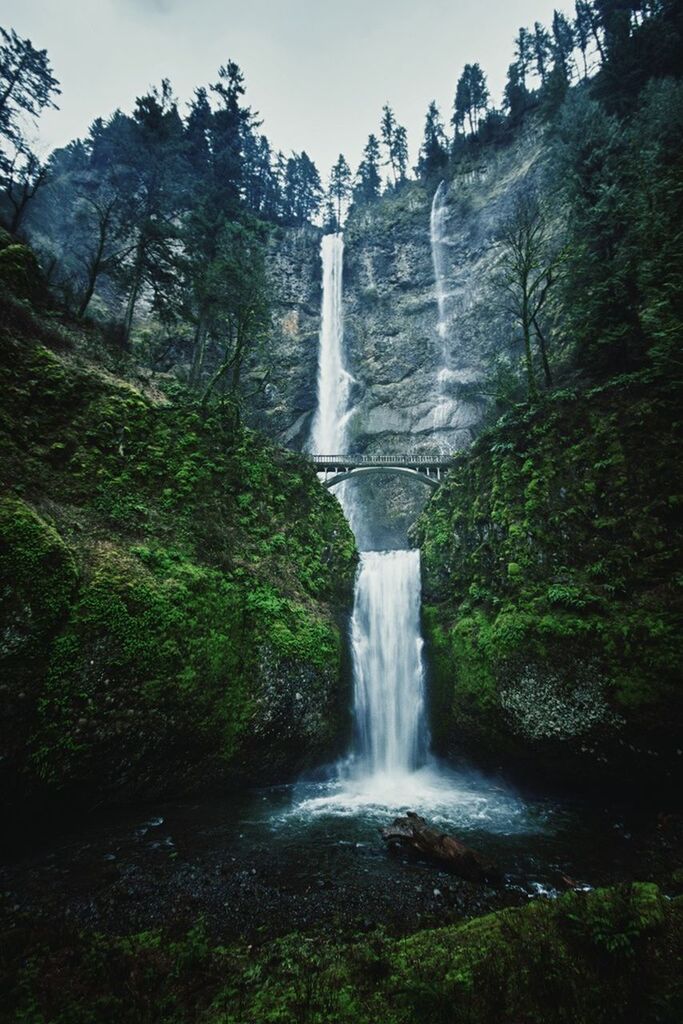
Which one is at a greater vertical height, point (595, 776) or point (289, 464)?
point (289, 464)

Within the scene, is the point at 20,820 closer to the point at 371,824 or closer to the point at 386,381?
the point at 371,824

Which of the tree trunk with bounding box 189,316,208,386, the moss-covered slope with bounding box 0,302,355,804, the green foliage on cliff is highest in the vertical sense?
the tree trunk with bounding box 189,316,208,386

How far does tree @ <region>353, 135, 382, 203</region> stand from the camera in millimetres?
56731

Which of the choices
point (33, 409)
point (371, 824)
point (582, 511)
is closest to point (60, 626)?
point (33, 409)

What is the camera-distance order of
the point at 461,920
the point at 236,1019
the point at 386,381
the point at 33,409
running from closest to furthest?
1. the point at 236,1019
2. the point at 461,920
3. the point at 33,409
4. the point at 386,381

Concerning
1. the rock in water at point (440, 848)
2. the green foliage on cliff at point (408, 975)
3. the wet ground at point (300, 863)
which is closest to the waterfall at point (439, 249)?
the wet ground at point (300, 863)

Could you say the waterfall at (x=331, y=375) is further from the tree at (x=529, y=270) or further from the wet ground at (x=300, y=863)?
the wet ground at (x=300, y=863)

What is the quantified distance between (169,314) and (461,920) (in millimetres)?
23086

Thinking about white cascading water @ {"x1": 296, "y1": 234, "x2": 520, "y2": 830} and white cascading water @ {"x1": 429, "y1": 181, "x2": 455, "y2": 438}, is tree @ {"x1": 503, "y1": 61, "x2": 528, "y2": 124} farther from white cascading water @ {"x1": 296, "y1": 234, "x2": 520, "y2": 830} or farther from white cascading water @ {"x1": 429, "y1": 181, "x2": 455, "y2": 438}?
white cascading water @ {"x1": 296, "y1": 234, "x2": 520, "y2": 830}

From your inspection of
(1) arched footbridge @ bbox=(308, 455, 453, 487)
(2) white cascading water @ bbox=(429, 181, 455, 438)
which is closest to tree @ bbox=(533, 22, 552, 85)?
(2) white cascading water @ bbox=(429, 181, 455, 438)

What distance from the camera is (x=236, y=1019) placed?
330 centimetres

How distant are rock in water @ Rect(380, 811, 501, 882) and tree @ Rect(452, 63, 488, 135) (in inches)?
2657

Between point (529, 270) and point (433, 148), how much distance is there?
42.3 meters

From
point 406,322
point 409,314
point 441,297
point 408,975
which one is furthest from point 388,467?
point 408,975
